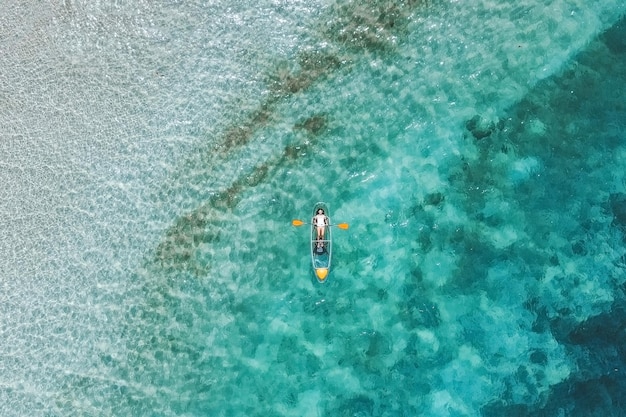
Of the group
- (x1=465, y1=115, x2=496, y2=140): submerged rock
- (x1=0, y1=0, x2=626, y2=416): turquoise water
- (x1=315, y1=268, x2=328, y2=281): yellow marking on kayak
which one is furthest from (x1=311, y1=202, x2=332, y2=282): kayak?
(x1=465, y1=115, x2=496, y2=140): submerged rock

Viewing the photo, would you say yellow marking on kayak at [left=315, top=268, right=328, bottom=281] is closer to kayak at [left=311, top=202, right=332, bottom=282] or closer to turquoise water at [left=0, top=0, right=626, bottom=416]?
kayak at [left=311, top=202, right=332, bottom=282]

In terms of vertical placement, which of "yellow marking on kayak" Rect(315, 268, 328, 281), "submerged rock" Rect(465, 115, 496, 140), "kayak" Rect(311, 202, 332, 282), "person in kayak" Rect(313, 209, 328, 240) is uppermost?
"submerged rock" Rect(465, 115, 496, 140)

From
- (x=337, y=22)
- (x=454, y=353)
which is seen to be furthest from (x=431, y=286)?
(x=337, y=22)

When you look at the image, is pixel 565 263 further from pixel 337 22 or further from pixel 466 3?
pixel 337 22

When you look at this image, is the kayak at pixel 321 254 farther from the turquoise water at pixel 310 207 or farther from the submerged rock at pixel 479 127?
the submerged rock at pixel 479 127

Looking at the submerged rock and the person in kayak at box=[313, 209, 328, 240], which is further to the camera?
the submerged rock
